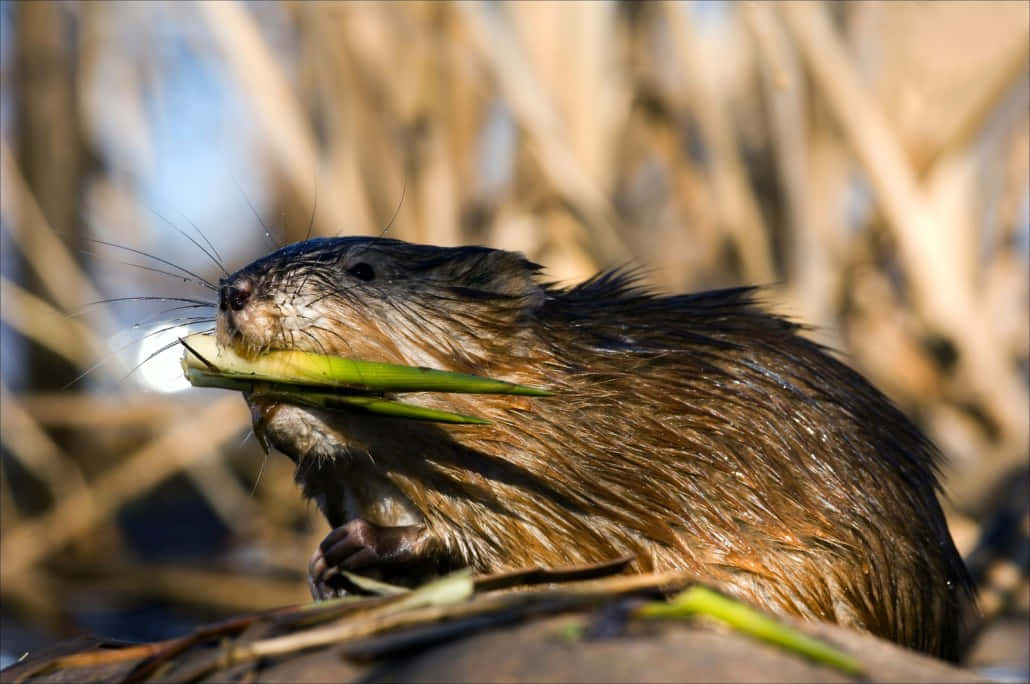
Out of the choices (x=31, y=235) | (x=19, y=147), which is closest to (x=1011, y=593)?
(x=31, y=235)

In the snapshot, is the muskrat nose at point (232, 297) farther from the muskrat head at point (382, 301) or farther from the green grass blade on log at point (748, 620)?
the green grass blade on log at point (748, 620)

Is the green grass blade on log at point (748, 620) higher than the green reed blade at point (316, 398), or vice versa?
the green reed blade at point (316, 398)

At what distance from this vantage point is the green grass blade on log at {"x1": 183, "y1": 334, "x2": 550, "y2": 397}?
2020 mm

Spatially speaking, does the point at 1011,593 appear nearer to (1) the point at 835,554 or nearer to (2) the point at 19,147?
(1) the point at 835,554

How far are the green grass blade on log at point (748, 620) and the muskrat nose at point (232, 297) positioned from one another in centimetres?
101

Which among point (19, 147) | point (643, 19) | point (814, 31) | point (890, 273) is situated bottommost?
point (890, 273)

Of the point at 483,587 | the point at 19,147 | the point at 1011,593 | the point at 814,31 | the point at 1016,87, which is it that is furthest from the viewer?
the point at 19,147

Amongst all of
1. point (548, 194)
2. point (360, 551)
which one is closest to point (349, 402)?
point (360, 551)

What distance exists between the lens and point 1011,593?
340 centimetres

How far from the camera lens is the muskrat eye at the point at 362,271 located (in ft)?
7.75

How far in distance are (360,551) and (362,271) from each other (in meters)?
0.50

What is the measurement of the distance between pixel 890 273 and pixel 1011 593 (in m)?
2.55

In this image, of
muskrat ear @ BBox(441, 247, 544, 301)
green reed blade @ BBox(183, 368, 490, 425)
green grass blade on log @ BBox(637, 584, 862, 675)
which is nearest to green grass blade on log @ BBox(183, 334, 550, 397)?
green reed blade @ BBox(183, 368, 490, 425)

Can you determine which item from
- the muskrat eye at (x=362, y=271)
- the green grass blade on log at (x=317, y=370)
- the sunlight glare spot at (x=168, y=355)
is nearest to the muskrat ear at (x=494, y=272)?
the muskrat eye at (x=362, y=271)
